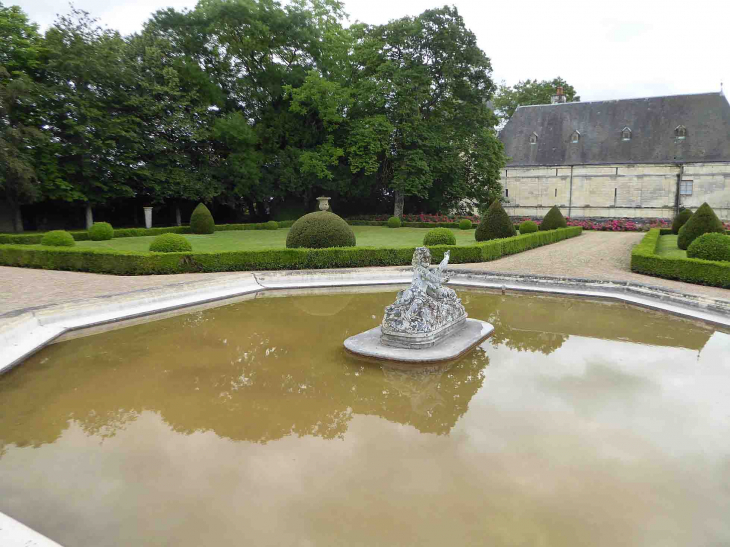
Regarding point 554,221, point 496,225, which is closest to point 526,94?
point 554,221

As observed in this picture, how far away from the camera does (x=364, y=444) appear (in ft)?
15.3

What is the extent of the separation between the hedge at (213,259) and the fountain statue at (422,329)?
7.50 m

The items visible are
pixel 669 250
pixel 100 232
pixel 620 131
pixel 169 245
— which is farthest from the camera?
pixel 620 131

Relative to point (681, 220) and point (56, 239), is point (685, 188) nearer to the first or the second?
point (681, 220)

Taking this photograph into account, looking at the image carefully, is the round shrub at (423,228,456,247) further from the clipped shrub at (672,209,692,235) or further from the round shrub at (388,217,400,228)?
the clipped shrub at (672,209,692,235)

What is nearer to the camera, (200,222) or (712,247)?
(712,247)

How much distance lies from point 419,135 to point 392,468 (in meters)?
29.7

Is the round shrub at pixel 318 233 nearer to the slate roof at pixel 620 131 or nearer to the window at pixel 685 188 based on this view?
the slate roof at pixel 620 131

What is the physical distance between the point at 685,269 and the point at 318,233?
11130mm

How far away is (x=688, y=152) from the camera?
113 feet

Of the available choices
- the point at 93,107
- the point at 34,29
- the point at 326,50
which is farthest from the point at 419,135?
the point at 34,29

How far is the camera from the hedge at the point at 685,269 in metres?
11.9

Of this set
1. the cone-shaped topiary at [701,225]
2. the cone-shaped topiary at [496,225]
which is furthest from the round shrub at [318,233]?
the cone-shaped topiary at [701,225]

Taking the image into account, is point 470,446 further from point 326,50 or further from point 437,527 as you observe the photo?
point 326,50
